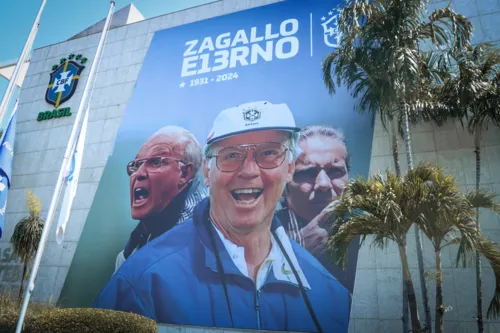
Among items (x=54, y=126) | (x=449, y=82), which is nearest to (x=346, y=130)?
(x=449, y=82)

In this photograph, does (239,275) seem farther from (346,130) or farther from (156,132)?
(156,132)

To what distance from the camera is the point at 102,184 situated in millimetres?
15570

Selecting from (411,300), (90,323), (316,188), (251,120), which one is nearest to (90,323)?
(90,323)

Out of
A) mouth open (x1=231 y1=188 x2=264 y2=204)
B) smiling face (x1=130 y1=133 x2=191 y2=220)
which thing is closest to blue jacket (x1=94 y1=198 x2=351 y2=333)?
mouth open (x1=231 y1=188 x2=264 y2=204)

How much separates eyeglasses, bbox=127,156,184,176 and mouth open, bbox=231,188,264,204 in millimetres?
2810

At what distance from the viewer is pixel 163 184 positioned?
14250 millimetres

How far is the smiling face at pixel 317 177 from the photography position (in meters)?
11.9

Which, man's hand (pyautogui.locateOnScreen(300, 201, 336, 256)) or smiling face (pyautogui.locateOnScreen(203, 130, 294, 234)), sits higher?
smiling face (pyautogui.locateOnScreen(203, 130, 294, 234))

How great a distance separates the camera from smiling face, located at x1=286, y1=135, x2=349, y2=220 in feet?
39.1

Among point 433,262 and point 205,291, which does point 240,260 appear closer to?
point 205,291

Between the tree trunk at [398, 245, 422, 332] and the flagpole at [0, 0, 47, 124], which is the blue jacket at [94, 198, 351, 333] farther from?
the flagpole at [0, 0, 47, 124]

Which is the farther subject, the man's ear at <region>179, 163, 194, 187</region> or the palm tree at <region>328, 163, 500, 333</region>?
the man's ear at <region>179, 163, 194, 187</region>

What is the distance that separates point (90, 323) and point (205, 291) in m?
4.56


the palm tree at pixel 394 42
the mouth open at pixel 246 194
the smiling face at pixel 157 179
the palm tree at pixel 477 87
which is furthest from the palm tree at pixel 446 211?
the smiling face at pixel 157 179
